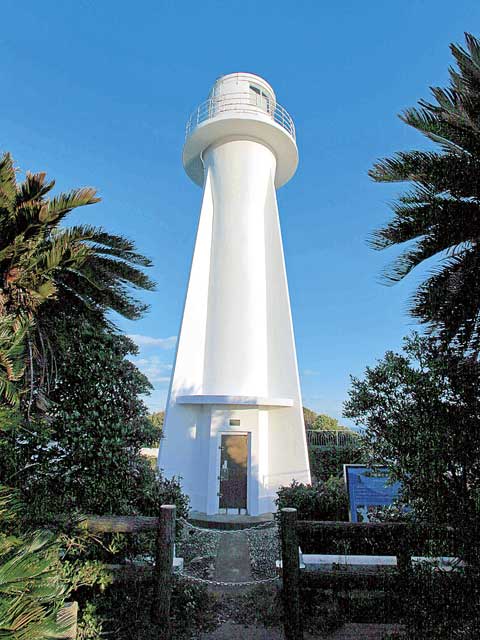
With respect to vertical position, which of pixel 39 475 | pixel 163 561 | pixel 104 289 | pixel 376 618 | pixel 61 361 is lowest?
pixel 376 618

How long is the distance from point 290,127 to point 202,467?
35.9 ft

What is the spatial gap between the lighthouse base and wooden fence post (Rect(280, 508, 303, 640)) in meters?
5.60

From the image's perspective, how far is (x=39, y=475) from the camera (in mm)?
4949

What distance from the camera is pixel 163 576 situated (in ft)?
13.3

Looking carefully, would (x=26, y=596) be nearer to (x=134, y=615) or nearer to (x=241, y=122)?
(x=134, y=615)

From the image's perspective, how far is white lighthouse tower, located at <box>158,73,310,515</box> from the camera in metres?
9.77

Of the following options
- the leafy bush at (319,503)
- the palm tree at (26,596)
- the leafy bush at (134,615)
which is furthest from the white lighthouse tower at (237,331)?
the palm tree at (26,596)

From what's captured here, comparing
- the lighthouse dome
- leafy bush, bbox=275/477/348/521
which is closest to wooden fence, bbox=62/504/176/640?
leafy bush, bbox=275/477/348/521

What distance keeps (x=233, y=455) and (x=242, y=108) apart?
1026cm

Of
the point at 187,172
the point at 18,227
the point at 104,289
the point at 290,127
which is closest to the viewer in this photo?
the point at 18,227

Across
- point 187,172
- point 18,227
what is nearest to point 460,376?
point 18,227

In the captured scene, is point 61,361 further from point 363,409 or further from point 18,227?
point 363,409

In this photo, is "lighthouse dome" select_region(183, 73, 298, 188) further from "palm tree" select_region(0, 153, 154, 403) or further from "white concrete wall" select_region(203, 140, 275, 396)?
"palm tree" select_region(0, 153, 154, 403)

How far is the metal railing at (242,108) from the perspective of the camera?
38.9ft
